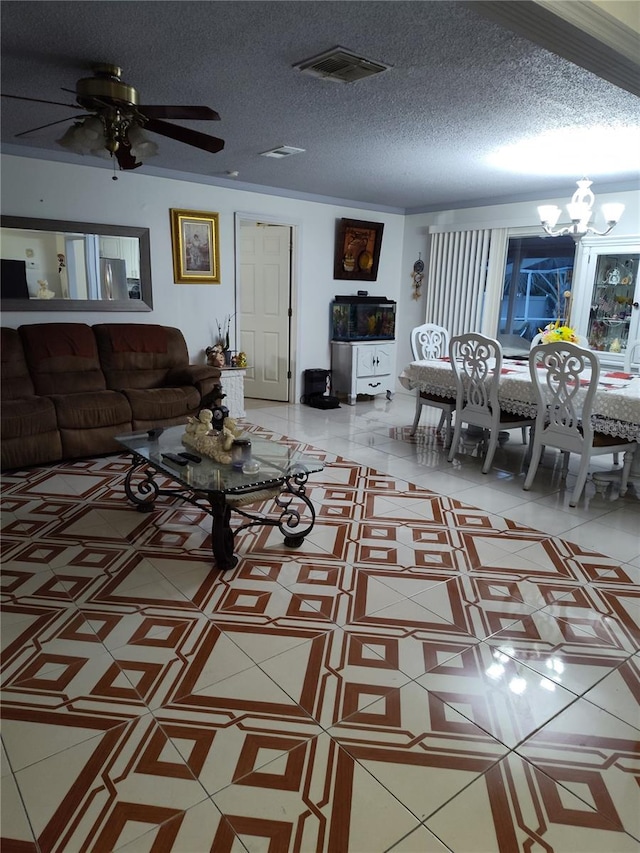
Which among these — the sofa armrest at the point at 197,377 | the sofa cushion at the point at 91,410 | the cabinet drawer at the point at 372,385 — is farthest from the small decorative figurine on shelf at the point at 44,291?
the cabinet drawer at the point at 372,385

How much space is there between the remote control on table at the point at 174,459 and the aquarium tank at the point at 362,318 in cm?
420

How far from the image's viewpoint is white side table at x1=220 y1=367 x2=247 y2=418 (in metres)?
5.67

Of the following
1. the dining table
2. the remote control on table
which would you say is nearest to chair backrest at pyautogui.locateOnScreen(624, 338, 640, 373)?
the dining table

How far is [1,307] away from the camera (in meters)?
4.62

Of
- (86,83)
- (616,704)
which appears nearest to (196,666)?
(616,704)

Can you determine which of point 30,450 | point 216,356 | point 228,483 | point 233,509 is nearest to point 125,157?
point 228,483

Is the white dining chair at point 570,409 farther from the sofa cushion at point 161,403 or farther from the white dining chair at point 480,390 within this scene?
the sofa cushion at point 161,403

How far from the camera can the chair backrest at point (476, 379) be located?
4.15 m

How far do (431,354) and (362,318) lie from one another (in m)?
1.71

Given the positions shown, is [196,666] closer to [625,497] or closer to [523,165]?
[625,497]

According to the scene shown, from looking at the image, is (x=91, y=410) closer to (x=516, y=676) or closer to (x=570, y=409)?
(x=570, y=409)

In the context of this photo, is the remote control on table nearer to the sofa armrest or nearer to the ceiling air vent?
the sofa armrest

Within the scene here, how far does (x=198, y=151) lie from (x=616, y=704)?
4.50 m

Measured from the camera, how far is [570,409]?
143 inches
